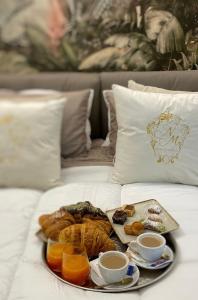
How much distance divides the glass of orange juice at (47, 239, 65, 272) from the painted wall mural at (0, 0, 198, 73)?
135 centimetres

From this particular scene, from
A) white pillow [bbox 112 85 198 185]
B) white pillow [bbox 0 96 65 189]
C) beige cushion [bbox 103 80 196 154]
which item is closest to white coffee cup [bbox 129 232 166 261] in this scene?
white pillow [bbox 112 85 198 185]

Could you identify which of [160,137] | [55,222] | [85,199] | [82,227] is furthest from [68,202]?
[160,137]

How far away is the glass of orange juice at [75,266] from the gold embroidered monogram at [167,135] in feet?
2.23

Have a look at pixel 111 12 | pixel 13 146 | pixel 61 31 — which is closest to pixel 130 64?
pixel 111 12

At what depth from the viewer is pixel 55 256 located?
131cm

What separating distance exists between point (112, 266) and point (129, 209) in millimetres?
395

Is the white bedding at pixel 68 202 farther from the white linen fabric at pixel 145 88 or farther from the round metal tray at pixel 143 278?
the white linen fabric at pixel 145 88

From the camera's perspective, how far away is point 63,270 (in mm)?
1265

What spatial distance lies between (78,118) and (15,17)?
82 centimetres

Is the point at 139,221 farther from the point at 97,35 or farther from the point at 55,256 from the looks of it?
the point at 97,35

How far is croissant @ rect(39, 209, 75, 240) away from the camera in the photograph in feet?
4.65

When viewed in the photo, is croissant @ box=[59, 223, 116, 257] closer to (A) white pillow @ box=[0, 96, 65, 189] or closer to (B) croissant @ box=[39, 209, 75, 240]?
(B) croissant @ box=[39, 209, 75, 240]

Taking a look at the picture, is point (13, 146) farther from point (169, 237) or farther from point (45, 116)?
point (169, 237)

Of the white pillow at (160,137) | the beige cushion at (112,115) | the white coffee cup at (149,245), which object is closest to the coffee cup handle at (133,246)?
the white coffee cup at (149,245)
